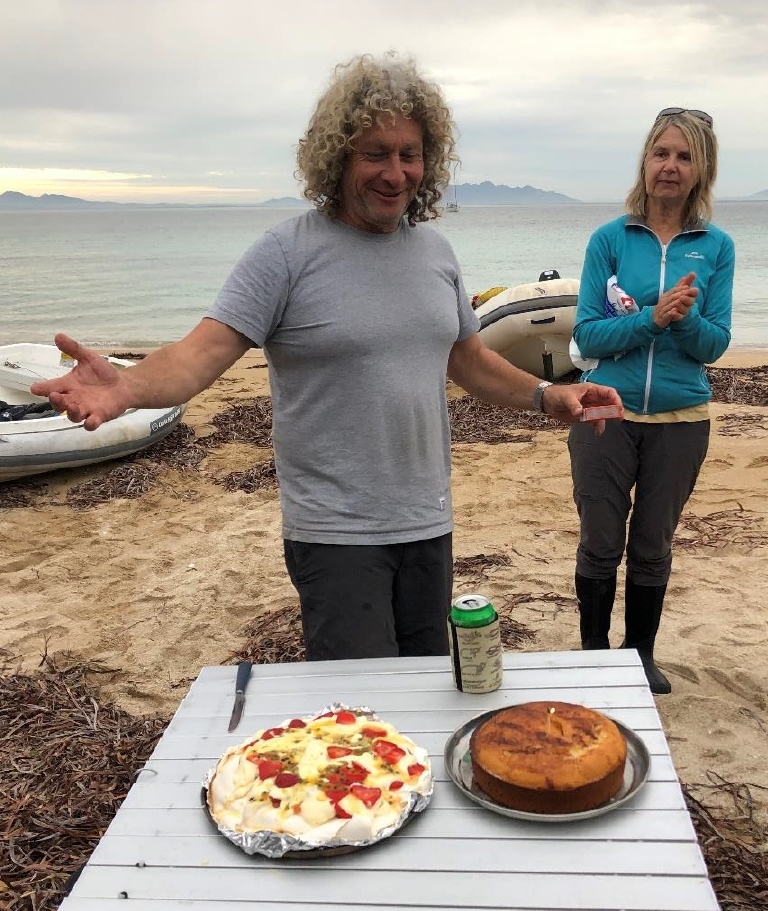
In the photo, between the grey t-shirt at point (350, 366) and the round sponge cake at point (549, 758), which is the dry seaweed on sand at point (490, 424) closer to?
the grey t-shirt at point (350, 366)

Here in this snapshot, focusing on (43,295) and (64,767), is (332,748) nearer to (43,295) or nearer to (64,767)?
(64,767)

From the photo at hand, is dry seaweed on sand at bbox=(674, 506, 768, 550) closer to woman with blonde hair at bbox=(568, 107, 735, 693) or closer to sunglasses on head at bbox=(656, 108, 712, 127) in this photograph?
woman with blonde hair at bbox=(568, 107, 735, 693)

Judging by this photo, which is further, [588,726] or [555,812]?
[588,726]

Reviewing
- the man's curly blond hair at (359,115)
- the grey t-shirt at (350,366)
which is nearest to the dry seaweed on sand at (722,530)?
the grey t-shirt at (350,366)

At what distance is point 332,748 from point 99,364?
974mm

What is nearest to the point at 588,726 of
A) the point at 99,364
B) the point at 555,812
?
the point at 555,812

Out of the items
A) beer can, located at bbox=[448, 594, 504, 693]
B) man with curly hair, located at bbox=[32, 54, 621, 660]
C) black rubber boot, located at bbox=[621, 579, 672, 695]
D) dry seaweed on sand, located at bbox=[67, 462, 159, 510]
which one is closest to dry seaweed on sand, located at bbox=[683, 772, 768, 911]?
black rubber boot, located at bbox=[621, 579, 672, 695]

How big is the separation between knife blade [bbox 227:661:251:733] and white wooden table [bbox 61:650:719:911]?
0.20 feet

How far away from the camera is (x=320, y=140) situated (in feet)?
7.79

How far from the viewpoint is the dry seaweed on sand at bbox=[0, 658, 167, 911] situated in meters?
2.62

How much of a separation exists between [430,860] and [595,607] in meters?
2.37

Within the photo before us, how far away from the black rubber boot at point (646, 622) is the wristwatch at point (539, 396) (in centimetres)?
125

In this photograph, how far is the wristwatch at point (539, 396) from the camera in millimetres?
2703

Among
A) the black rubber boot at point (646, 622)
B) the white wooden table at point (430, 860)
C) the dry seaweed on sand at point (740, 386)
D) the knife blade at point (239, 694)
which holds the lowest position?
the dry seaweed on sand at point (740, 386)
